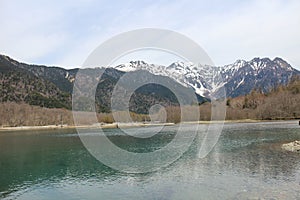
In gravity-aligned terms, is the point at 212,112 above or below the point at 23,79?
below

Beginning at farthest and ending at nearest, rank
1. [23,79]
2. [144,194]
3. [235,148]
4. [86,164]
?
[23,79]
[235,148]
[86,164]
[144,194]

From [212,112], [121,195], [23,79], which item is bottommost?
[121,195]

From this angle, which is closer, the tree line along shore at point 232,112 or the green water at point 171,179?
the green water at point 171,179

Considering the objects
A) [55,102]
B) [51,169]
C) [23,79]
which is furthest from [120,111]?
[51,169]

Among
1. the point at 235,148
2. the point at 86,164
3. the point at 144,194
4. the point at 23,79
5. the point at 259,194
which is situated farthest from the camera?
the point at 23,79

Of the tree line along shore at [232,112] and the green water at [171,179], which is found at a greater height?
the tree line along shore at [232,112]

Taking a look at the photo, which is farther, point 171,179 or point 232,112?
point 232,112

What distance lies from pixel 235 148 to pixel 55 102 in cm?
15404

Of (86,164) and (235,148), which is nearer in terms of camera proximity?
(86,164)

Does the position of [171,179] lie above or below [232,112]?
below

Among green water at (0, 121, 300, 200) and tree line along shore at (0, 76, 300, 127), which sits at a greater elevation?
tree line along shore at (0, 76, 300, 127)

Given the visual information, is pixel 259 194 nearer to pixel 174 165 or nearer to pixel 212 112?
pixel 174 165

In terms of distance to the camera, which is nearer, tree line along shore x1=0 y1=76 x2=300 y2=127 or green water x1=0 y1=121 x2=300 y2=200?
green water x1=0 y1=121 x2=300 y2=200

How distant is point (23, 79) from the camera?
18625 cm
